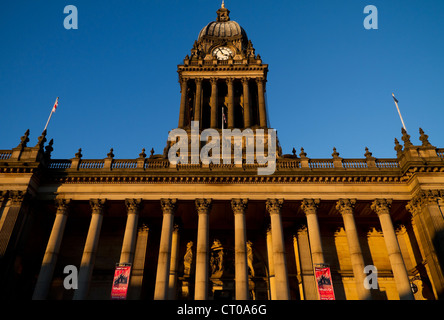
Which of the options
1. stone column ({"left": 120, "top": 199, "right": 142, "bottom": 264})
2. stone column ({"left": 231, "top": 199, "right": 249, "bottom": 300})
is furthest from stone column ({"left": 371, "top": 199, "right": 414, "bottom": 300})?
stone column ({"left": 120, "top": 199, "right": 142, "bottom": 264})

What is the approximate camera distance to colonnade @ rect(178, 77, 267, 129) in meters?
41.8

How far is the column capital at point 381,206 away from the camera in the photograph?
1097 inches

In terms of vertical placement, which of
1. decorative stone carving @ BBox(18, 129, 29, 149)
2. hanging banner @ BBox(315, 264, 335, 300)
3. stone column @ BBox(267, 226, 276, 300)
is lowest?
hanging banner @ BBox(315, 264, 335, 300)

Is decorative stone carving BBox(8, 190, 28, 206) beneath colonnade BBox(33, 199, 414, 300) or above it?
above

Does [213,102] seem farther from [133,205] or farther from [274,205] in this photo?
[133,205]

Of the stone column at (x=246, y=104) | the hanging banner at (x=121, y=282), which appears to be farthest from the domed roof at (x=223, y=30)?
the hanging banner at (x=121, y=282)

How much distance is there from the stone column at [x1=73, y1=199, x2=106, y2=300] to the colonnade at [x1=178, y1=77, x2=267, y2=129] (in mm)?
16648

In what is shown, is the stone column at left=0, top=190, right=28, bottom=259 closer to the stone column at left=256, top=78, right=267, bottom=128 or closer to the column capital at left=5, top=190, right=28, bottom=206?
the column capital at left=5, top=190, right=28, bottom=206

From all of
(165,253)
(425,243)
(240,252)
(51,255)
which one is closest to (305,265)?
(240,252)

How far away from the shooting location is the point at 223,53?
50688 millimetres

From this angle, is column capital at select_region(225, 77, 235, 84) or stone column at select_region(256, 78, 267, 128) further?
column capital at select_region(225, 77, 235, 84)

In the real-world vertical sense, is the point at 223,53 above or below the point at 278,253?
above

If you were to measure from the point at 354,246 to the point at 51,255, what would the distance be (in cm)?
2393
